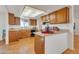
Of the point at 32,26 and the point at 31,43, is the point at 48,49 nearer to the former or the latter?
the point at 32,26

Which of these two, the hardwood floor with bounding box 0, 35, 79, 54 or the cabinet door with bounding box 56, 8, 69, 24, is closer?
the hardwood floor with bounding box 0, 35, 79, 54

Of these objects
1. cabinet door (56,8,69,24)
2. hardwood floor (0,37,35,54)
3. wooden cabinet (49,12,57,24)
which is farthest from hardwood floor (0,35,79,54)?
wooden cabinet (49,12,57,24)

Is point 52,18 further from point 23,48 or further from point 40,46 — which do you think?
point 23,48

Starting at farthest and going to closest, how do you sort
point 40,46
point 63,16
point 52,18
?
point 63,16, point 52,18, point 40,46

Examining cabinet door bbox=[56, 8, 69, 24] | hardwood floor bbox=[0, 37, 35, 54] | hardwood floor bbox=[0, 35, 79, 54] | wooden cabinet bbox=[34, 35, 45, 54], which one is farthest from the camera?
cabinet door bbox=[56, 8, 69, 24]

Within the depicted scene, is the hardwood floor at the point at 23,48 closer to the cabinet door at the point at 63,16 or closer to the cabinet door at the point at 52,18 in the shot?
the cabinet door at the point at 52,18

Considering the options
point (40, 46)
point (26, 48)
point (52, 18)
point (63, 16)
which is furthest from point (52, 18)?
point (26, 48)

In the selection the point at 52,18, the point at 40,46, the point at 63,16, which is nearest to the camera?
the point at 40,46

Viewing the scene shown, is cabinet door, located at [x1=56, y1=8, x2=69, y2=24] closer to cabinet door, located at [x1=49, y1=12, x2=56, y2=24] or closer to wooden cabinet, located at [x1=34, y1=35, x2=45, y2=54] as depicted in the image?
cabinet door, located at [x1=49, y1=12, x2=56, y2=24]

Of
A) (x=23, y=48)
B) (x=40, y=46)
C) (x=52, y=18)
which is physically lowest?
(x=23, y=48)
